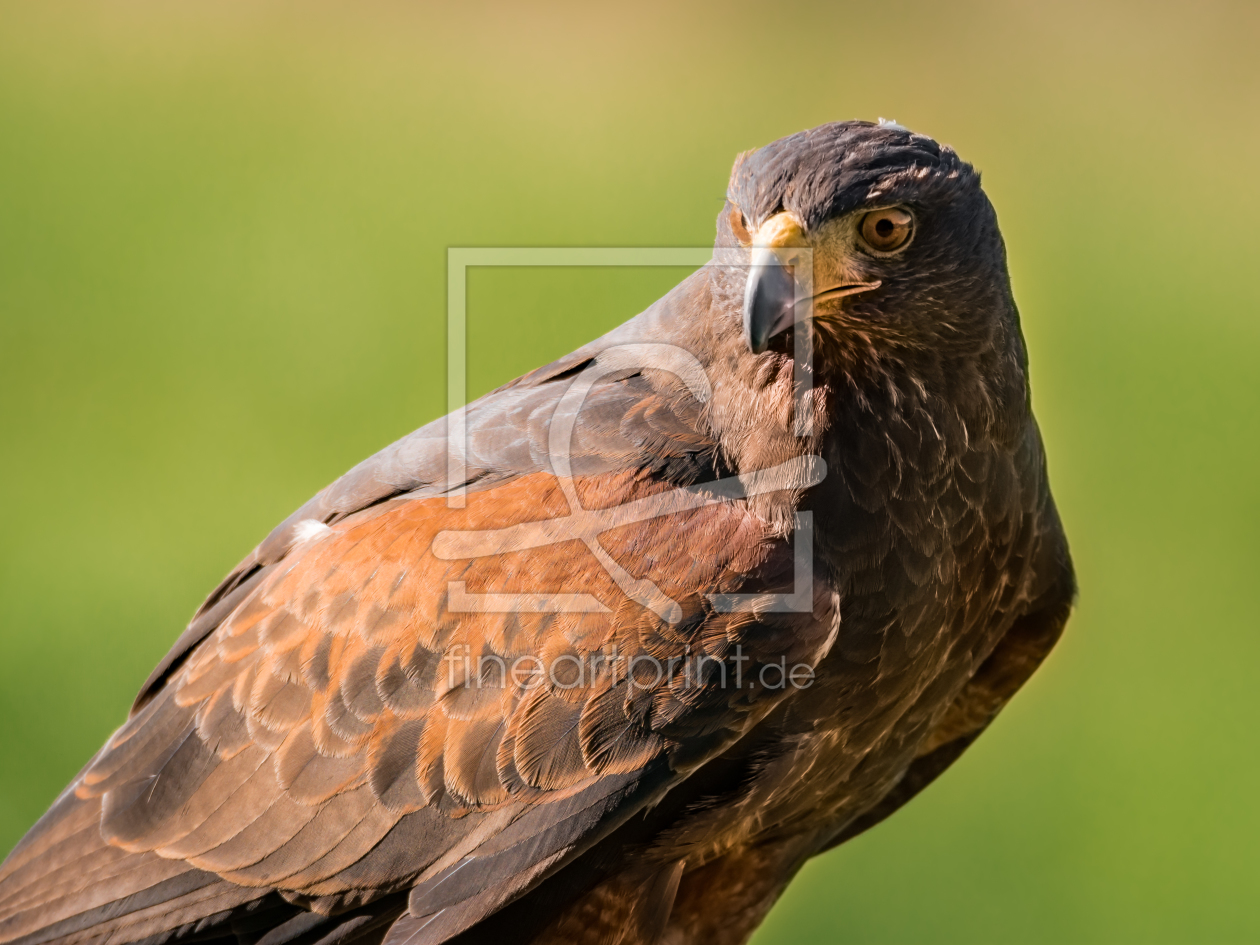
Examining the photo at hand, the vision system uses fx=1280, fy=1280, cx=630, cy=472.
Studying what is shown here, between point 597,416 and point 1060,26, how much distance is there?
5353 millimetres

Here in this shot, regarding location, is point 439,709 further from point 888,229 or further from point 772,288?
point 888,229

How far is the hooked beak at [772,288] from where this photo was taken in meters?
2.18

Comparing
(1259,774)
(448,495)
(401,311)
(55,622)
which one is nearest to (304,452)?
(401,311)

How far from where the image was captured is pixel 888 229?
7.40ft

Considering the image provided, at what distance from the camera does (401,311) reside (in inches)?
238

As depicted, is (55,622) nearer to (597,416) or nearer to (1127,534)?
(597,416)

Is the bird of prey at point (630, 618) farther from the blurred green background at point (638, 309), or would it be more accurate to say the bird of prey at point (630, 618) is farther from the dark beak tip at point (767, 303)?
the blurred green background at point (638, 309)

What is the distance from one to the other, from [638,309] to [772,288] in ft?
11.4

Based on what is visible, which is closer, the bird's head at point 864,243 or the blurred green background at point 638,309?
the bird's head at point 864,243

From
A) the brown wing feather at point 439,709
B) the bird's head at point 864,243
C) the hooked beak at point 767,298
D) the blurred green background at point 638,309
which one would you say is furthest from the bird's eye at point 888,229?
the blurred green background at point 638,309

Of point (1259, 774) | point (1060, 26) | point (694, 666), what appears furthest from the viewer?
point (1060, 26)

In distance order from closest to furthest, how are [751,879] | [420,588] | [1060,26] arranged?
[420,588] → [751,879] → [1060,26]

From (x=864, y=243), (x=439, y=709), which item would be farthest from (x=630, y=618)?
(x=864, y=243)

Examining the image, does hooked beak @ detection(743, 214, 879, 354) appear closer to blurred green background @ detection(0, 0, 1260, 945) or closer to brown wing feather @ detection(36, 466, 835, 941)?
brown wing feather @ detection(36, 466, 835, 941)
